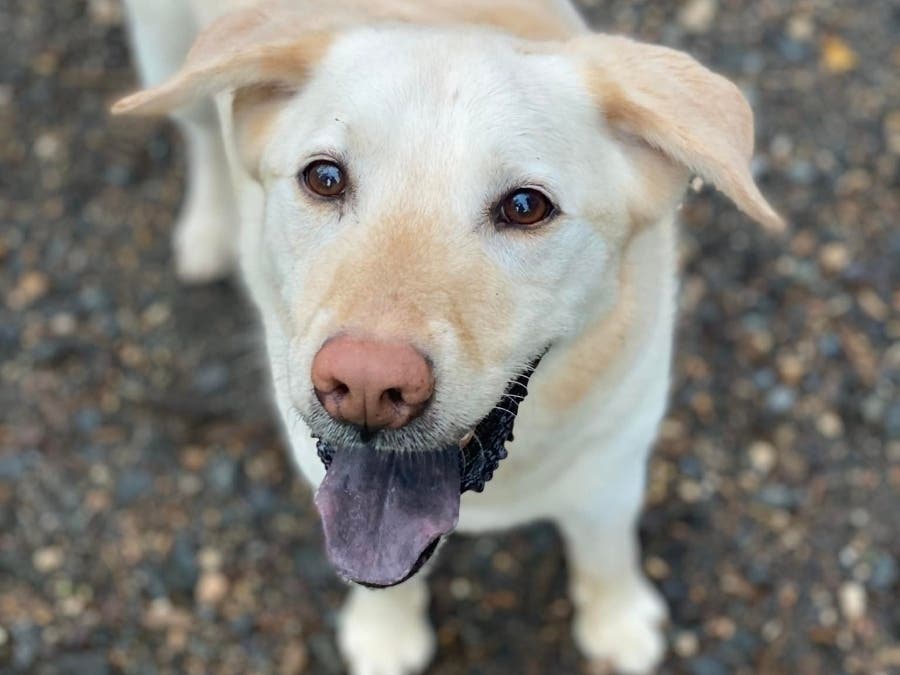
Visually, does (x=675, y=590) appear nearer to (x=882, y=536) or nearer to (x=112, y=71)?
(x=882, y=536)

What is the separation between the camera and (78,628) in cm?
336

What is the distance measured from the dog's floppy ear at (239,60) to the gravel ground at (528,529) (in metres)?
1.71

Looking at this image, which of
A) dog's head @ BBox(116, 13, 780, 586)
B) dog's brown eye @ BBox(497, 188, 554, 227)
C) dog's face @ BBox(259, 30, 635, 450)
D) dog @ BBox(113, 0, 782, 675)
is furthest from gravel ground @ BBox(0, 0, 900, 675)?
dog's brown eye @ BBox(497, 188, 554, 227)

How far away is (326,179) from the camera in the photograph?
2027 millimetres

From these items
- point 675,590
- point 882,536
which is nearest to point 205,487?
point 675,590

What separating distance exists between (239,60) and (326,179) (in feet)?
0.90

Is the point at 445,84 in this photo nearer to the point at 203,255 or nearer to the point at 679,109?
the point at 679,109

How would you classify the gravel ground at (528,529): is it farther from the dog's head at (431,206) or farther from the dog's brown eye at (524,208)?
the dog's brown eye at (524,208)

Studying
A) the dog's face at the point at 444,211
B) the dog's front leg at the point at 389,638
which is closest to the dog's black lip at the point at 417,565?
the dog's face at the point at 444,211

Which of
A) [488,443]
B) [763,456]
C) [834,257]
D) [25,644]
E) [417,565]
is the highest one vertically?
[488,443]

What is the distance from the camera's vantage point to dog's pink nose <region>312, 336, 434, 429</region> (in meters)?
1.70

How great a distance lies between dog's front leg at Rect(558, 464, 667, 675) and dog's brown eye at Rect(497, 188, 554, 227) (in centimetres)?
131

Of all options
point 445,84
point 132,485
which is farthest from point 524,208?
point 132,485

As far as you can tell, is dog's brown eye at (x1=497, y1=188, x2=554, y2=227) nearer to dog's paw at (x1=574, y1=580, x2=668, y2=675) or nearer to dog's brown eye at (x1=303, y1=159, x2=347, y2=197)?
dog's brown eye at (x1=303, y1=159, x2=347, y2=197)
